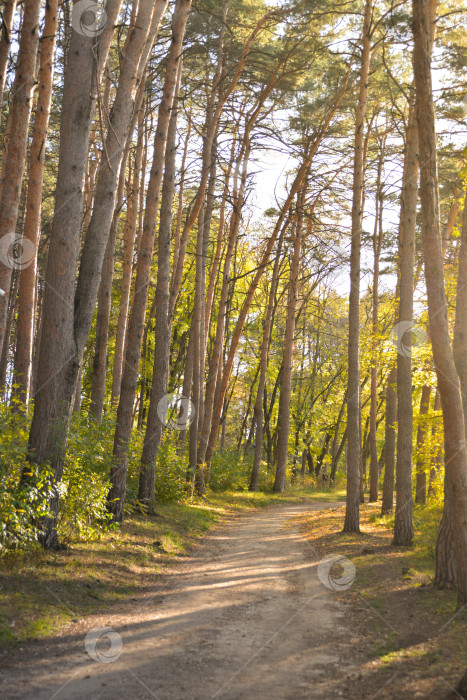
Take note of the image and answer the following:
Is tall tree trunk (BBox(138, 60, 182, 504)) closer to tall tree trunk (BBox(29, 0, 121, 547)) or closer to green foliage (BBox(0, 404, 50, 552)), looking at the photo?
tall tree trunk (BBox(29, 0, 121, 547))

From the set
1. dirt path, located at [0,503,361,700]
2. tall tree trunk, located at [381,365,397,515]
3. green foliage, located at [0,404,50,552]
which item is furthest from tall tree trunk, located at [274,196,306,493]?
green foliage, located at [0,404,50,552]

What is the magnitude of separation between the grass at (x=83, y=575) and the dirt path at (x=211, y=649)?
248mm

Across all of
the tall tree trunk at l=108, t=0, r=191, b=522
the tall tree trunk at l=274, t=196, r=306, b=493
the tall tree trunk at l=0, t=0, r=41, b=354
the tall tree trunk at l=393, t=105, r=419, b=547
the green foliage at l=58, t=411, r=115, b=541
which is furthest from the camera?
the tall tree trunk at l=274, t=196, r=306, b=493

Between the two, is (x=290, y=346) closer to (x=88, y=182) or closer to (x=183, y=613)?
(x=88, y=182)

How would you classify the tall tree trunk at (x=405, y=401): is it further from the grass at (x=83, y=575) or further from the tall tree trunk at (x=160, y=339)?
the tall tree trunk at (x=160, y=339)

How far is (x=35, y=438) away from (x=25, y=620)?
2.68m

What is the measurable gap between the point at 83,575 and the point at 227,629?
6.68 feet

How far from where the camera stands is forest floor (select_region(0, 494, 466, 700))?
181 inches

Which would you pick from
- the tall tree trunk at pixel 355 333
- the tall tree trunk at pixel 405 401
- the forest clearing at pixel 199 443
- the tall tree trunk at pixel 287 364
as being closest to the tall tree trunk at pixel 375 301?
the forest clearing at pixel 199 443

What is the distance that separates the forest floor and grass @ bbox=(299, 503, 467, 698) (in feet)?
0.05

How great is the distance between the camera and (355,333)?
13.3 meters

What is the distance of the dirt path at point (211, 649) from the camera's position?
4.49m

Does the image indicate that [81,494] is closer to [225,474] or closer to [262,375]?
[225,474]

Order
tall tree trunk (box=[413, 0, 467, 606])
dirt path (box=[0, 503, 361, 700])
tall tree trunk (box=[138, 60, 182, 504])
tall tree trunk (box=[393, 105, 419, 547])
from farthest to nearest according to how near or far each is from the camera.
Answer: tall tree trunk (box=[138, 60, 182, 504]) → tall tree trunk (box=[393, 105, 419, 547]) → tall tree trunk (box=[413, 0, 467, 606]) → dirt path (box=[0, 503, 361, 700])
